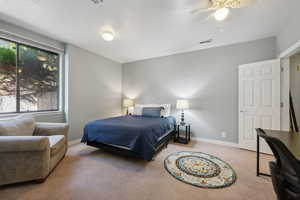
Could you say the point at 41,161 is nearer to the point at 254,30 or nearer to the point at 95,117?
the point at 95,117

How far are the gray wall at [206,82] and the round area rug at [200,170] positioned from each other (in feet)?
3.65

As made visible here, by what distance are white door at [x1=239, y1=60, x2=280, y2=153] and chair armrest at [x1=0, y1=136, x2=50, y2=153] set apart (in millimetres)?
3712

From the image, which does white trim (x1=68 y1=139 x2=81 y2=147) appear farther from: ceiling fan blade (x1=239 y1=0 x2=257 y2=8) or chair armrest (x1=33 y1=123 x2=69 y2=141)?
ceiling fan blade (x1=239 y1=0 x2=257 y2=8)

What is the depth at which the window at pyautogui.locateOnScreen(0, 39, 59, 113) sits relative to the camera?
2.27m

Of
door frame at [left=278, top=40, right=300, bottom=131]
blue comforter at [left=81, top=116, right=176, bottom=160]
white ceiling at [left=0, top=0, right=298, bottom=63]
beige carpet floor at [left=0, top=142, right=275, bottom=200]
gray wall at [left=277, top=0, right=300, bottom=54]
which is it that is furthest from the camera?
door frame at [left=278, top=40, right=300, bottom=131]

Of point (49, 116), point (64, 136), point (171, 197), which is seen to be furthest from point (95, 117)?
point (171, 197)

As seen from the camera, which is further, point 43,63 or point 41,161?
point 43,63

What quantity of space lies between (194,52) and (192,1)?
1.85 metres

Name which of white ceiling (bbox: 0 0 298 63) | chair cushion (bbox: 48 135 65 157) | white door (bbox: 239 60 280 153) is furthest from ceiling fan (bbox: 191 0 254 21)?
chair cushion (bbox: 48 135 65 157)

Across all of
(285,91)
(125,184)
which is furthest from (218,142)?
(125,184)

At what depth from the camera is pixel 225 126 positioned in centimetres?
305

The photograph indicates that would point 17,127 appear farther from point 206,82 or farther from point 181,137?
point 206,82

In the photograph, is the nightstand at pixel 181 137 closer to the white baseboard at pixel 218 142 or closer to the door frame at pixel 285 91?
the white baseboard at pixel 218 142

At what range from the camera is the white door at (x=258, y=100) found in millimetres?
2428
